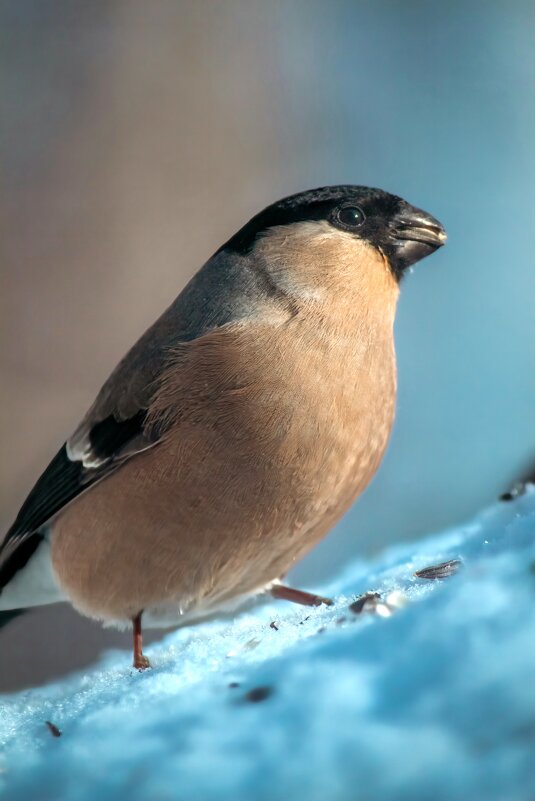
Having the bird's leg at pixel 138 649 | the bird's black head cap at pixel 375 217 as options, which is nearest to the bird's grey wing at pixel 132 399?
the bird's black head cap at pixel 375 217

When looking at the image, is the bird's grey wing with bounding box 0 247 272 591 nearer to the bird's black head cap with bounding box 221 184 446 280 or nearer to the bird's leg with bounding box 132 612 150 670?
the bird's black head cap with bounding box 221 184 446 280

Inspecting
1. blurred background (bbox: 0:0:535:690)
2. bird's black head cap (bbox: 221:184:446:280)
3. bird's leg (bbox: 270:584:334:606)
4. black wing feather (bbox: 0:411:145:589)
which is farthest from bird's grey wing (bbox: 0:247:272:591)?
bird's leg (bbox: 270:584:334:606)

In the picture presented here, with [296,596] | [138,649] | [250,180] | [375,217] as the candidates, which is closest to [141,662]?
[138,649]

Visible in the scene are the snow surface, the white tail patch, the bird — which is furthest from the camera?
the white tail patch

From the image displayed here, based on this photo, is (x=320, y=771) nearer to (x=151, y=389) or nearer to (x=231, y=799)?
→ (x=231, y=799)

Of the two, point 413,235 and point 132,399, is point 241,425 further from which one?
point 413,235

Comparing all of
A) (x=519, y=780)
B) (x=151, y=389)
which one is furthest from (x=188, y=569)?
(x=519, y=780)
